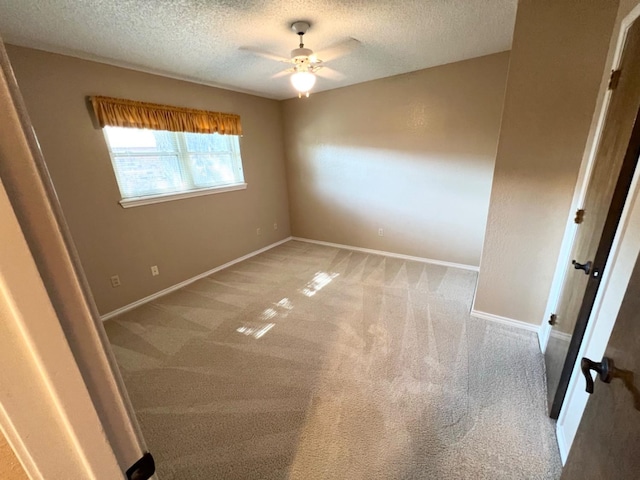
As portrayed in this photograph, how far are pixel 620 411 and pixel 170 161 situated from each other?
12.2 ft

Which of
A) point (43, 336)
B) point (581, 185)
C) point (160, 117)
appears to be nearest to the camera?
point (43, 336)

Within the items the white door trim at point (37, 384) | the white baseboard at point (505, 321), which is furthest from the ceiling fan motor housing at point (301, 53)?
the white baseboard at point (505, 321)

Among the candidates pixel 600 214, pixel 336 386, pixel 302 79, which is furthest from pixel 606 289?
pixel 302 79

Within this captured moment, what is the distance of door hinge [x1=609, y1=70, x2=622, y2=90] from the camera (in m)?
1.36

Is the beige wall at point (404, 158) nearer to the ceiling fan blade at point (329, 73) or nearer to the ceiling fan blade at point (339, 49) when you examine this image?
the ceiling fan blade at point (329, 73)

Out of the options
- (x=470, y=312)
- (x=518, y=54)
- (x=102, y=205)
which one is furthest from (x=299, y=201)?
(x=518, y=54)

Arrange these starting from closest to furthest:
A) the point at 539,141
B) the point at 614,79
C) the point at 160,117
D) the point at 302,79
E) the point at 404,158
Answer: the point at 614,79 → the point at 539,141 → the point at 302,79 → the point at 160,117 → the point at 404,158

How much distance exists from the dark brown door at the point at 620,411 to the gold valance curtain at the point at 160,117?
3480 mm

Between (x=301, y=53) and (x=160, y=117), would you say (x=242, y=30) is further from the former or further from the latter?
(x=160, y=117)

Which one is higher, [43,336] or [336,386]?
[43,336]

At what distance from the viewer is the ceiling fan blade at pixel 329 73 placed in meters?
3.01

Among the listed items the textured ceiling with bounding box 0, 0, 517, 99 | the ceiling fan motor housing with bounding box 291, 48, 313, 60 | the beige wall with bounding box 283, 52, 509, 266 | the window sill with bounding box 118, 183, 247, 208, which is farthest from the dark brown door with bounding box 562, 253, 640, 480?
the window sill with bounding box 118, 183, 247, 208

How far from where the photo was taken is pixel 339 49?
7.51 ft

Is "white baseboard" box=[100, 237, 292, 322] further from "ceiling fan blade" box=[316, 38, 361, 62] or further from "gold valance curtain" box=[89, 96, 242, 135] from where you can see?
"ceiling fan blade" box=[316, 38, 361, 62]
